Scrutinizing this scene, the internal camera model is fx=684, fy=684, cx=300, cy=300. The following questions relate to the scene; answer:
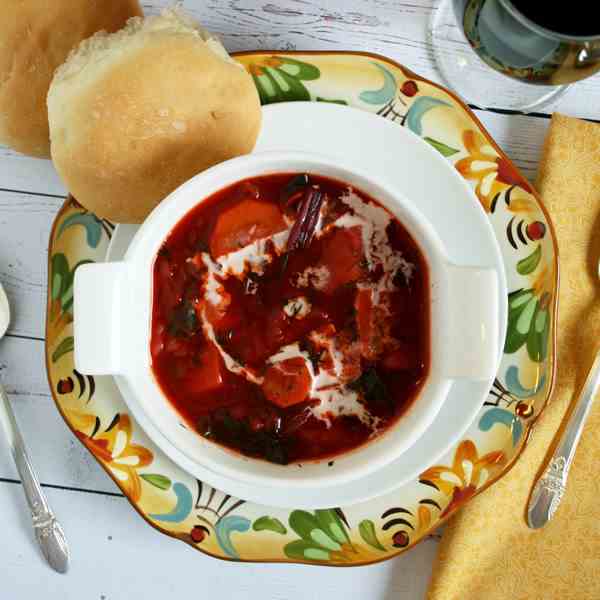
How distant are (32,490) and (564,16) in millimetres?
1891

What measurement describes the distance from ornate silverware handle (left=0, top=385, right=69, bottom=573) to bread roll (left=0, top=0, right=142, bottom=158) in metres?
0.83

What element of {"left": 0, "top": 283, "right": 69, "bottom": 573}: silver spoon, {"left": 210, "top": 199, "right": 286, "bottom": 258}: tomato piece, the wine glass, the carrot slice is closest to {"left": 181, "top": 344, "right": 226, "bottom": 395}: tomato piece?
{"left": 210, "top": 199, "right": 286, "bottom": 258}: tomato piece

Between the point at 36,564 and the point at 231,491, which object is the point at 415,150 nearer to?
the point at 231,491

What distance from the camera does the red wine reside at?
151 cm

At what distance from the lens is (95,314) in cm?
150

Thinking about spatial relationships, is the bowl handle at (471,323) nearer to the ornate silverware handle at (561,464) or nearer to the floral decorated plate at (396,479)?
the floral decorated plate at (396,479)

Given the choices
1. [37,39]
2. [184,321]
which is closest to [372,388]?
[184,321]

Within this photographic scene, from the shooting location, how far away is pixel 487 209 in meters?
1.83

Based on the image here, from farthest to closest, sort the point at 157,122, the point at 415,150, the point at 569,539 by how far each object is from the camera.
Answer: the point at 569,539 < the point at 415,150 < the point at 157,122

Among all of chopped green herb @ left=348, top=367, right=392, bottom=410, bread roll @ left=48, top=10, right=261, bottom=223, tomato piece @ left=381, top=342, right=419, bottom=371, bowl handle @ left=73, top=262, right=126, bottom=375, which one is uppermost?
bread roll @ left=48, top=10, right=261, bottom=223

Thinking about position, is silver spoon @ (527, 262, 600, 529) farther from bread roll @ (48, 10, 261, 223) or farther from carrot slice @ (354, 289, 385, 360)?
bread roll @ (48, 10, 261, 223)

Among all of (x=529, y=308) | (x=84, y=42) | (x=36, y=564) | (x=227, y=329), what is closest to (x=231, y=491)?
(x=227, y=329)

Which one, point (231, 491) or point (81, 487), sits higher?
point (231, 491)

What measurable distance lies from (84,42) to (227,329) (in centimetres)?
77
